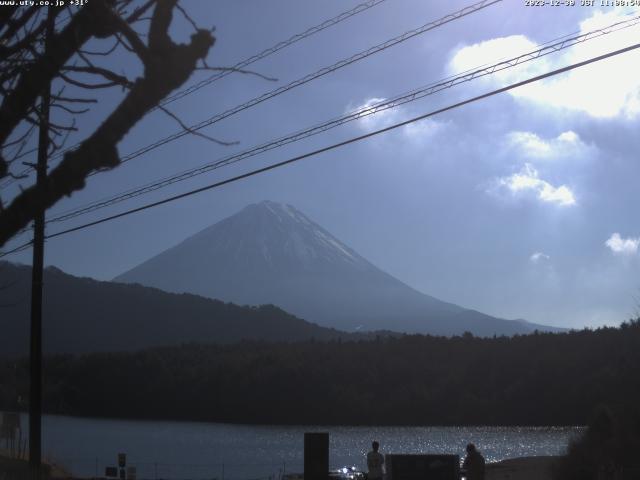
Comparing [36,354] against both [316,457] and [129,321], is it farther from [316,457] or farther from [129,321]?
[129,321]

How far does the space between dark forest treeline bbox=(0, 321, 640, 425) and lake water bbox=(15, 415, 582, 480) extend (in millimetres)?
2990

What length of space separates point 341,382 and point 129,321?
2096 inches

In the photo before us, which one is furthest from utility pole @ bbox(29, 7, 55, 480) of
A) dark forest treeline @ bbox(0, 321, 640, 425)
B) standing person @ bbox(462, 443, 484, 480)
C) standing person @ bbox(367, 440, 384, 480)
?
dark forest treeline @ bbox(0, 321, 640, 425)

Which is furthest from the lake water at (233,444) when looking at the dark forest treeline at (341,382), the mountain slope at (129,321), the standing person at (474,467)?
the mountain slope at (129,321)

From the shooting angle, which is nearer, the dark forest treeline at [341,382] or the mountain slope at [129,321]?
the dark forest treeline at [341,382]

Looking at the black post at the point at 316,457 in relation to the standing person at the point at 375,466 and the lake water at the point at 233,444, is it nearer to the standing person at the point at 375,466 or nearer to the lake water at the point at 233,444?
the standing person at the point at 375,466

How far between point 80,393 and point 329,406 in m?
22.9

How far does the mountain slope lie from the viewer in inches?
4419

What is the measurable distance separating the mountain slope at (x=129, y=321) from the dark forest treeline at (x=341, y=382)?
28.0m

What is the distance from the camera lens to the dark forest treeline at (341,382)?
6481cm

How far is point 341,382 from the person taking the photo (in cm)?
7656

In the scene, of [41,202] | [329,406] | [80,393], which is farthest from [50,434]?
[41,202]

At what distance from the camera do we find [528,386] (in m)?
64.6

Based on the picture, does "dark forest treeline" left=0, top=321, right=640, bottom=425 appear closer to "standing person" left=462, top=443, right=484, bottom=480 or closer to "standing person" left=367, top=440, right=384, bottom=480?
"standing person" left=367, top=440, right=384, bottom=480
